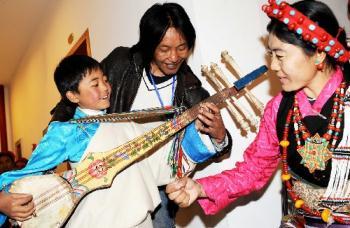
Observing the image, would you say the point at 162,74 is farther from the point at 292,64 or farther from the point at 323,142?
the point at 323,142

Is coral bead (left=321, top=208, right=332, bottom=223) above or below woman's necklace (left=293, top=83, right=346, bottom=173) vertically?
below

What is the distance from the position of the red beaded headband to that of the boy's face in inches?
29.5

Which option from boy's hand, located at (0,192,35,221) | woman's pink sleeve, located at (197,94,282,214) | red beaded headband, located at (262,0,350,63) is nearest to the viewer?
red beaded headband, located at (262,0,350,63)

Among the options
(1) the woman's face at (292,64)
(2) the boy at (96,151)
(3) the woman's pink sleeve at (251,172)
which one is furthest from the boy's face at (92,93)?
(1) the woman's face at (292,64)

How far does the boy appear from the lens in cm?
154

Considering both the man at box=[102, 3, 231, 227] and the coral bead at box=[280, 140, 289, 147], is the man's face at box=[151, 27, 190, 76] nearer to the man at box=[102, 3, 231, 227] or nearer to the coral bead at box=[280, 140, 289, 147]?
the man at box=[102, 3, 231, 227]

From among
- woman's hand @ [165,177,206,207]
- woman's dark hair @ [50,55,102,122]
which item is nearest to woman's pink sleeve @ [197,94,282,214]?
woman's hand @ [165,177,206,207]

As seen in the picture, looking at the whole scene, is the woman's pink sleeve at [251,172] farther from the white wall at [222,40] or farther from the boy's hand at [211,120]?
the white wall at [222,40]

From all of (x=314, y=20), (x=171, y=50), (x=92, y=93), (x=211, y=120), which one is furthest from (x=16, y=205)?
(x=314, y=20)

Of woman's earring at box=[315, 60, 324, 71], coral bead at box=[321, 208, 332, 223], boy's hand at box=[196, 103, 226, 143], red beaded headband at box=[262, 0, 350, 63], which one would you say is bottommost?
coral bead at box=[321, 208, 332, 223]

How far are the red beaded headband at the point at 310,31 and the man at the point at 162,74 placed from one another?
1.48ft

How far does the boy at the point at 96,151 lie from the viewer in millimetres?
1542

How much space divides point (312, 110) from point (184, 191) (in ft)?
1.82

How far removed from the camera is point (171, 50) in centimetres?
182
